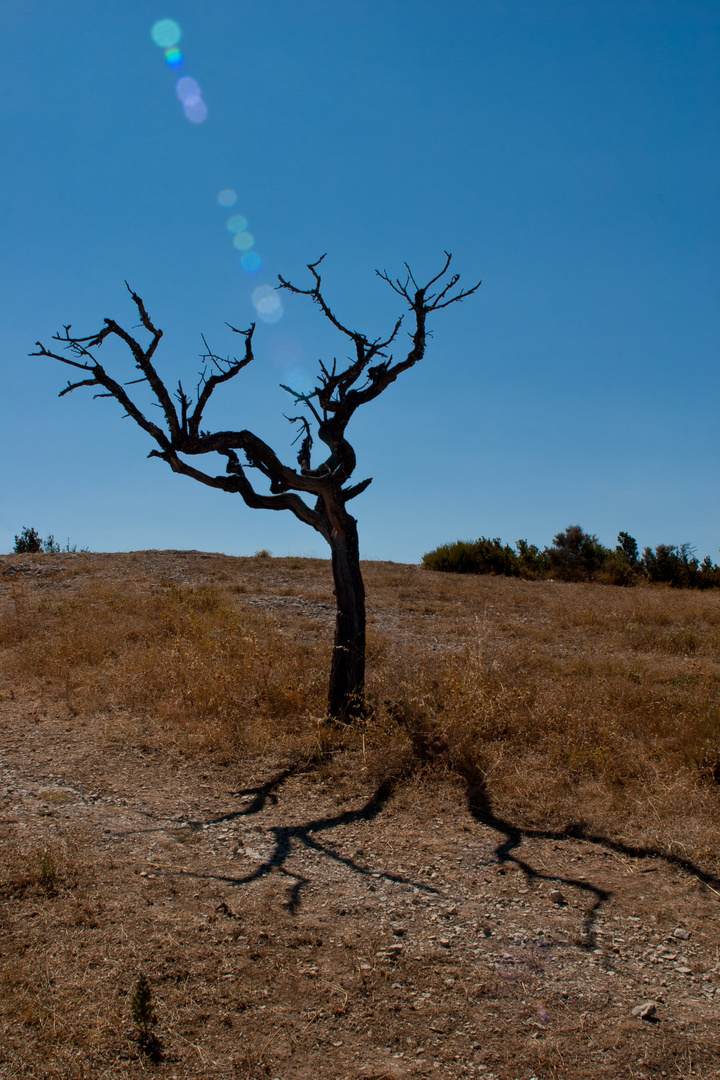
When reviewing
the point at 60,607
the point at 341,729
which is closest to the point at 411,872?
the point at 341,729

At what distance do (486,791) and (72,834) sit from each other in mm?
2943

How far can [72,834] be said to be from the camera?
192 inches

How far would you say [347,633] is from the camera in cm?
772

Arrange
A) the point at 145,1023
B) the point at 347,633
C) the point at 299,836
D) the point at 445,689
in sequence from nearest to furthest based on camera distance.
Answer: the point at 145,1023
the point at 299,836
the point at 445,689
the point at 347,633

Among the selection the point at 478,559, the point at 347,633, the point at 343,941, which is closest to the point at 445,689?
the point at 347,633

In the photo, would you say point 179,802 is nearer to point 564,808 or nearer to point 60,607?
point 564,808

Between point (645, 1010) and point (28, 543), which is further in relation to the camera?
point (28, 543)

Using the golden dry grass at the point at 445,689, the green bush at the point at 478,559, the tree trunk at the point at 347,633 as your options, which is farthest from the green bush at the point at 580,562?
the tree trunk at the point at 347,633

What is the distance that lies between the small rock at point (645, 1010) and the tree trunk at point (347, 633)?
4.34 meters

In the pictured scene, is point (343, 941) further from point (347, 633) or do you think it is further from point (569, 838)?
point (347, 633)

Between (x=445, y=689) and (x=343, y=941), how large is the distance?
406 cm

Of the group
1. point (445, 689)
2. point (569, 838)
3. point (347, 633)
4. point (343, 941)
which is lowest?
point (343, 941)

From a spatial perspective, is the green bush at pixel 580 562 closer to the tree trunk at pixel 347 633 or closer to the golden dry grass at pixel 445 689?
the golden dry grass at pixel 445 689

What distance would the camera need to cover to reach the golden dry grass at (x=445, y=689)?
18.9ft
